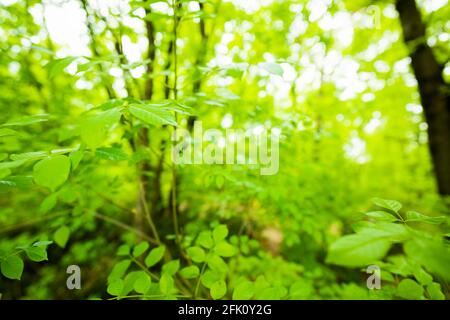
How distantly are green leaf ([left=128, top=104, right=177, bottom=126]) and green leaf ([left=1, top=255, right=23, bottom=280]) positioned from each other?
2.22 ft

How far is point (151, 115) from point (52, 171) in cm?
27

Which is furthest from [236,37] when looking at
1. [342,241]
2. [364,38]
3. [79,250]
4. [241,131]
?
[79,250]

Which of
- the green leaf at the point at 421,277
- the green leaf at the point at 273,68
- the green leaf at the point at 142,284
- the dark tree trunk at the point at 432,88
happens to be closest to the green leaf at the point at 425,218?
the green leaf at the point at 421,277

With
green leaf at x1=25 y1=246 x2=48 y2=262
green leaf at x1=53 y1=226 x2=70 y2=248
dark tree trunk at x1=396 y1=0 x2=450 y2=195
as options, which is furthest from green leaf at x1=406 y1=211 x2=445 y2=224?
dark tree trunk at x1=396 y1=0 x2=450 y2=195

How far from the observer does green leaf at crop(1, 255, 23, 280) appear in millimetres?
775

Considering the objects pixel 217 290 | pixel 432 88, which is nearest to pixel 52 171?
pixel 217 290

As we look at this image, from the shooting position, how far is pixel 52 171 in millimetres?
580

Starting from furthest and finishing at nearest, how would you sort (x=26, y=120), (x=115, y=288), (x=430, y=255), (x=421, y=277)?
(x=421, y=277)
(x=115, y=288)
(x=26, y=120)
(x=430, y=255)

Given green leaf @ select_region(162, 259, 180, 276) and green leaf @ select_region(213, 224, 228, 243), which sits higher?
green leaf @ select_region(213, 224, 228, 243)

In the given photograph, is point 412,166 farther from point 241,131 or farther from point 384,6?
point 241,131

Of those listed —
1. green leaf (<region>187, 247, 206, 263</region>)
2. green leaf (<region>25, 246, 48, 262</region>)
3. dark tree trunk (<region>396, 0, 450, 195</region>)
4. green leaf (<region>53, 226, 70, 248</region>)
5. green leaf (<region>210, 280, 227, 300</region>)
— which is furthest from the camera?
dark tree trunk (<region>396, 0, 450, 195</region>)

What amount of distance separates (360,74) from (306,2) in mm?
1855

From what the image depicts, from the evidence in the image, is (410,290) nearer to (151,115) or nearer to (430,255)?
(430,255)

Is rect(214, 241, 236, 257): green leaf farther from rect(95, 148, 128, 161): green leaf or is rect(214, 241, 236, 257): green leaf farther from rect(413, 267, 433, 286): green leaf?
rect(413, 267, 433, 286): green leaf
